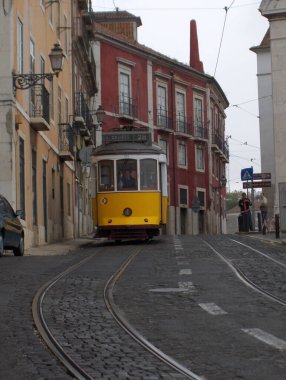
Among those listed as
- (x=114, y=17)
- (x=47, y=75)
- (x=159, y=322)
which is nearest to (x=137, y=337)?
(x=159, y=322)

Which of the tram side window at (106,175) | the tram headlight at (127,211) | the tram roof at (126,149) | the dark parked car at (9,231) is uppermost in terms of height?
the tram roof at (126,149)

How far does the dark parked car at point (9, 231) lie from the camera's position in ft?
61.5

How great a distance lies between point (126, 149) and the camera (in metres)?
26.5

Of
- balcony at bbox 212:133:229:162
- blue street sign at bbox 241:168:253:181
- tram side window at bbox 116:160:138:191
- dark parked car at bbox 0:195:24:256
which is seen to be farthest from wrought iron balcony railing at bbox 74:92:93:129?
balcony at bbox 212:133:229:162

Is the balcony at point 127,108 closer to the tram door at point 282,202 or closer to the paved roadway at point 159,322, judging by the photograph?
the tram door at point 282,202

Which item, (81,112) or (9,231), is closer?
(9,231)

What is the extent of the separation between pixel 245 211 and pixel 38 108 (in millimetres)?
11346

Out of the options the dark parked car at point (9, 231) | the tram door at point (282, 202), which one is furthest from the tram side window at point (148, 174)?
the dark parked car at point (9, 231)

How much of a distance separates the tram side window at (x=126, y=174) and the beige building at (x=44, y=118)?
100 inches

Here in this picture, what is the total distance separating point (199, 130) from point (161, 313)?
50900mm

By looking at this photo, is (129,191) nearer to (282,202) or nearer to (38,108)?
(38,108)

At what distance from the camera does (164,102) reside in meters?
56.0

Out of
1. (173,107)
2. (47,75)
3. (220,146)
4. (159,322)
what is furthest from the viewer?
(220,146)

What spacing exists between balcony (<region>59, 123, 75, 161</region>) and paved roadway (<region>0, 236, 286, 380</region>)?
1862 cm
